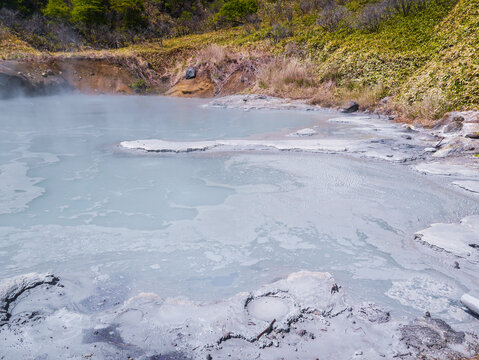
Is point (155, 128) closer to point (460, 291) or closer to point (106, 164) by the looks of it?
point (106, 164)

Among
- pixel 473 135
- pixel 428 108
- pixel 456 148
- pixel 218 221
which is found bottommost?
pixel 218 221

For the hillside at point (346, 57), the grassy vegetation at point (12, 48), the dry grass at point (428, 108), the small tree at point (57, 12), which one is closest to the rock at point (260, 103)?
the hillside at point (346, 57)

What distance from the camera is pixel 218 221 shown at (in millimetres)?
3041

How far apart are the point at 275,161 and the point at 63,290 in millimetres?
3194

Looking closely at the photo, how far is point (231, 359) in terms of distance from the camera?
59.5 inches

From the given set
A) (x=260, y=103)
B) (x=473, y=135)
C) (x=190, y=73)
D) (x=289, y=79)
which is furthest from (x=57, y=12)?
(x=473, y=135)

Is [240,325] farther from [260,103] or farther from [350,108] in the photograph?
[260,103]

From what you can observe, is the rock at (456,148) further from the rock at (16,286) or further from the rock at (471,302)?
the rock at (16,286)

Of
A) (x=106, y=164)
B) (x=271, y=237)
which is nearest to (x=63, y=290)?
(x=271, y=237)

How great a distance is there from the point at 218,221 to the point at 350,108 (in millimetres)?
7543

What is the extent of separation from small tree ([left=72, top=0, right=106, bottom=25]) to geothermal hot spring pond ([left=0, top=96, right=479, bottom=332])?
71.9ft

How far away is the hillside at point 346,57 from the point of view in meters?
7.82

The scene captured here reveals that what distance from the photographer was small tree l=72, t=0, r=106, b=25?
23453mm

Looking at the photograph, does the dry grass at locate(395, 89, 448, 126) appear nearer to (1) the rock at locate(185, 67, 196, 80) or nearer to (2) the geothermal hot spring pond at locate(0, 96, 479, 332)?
(2) the geothermal hot spring pond at locate(0, 96, 479, 332)
